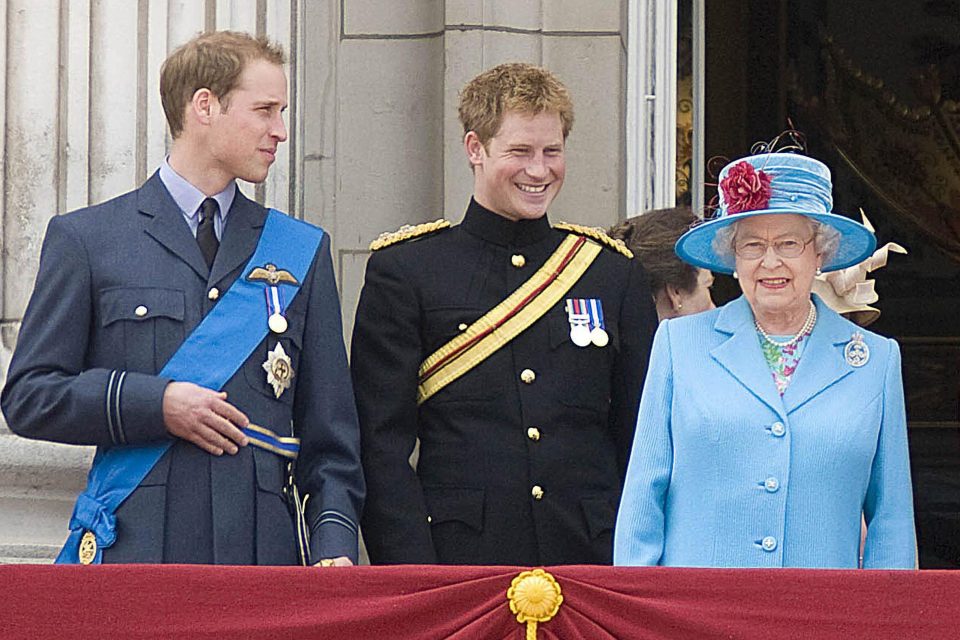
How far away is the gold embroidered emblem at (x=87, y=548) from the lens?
382cm

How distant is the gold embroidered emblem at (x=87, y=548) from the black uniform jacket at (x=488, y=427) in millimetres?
532

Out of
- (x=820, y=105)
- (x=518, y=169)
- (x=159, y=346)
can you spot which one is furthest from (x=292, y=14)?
(x=820, y=105)

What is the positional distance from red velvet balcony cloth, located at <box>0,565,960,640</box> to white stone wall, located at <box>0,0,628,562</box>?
68.9 inches

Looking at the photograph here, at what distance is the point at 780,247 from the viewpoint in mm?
3797

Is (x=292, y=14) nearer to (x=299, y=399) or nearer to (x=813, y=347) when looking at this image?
(x=299, y=399)

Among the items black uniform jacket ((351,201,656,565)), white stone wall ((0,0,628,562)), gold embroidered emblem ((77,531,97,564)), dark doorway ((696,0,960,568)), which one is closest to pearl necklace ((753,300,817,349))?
black uniform jacket ((351,201,656,565))

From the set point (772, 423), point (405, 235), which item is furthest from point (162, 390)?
point (772, 423)

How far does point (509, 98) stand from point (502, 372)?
1.76 feet

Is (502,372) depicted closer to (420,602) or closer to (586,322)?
(586,322)

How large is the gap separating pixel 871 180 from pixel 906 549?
640cm

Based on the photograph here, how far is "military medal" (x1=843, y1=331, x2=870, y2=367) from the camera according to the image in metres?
3.78

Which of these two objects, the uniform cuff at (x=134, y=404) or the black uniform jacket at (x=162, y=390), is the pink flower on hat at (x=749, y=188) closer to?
the black uniform jacket at (x=162, y=390)

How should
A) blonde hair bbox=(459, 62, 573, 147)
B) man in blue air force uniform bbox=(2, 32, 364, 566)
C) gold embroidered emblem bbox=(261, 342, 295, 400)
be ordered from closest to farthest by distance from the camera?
man in blue air force uniform bbox=(2, 32, 364, 566)
gold embroidered emblem bbox=(261, 342, 295, 400)
blonde hair bbox=(459, 62, 573, 147)

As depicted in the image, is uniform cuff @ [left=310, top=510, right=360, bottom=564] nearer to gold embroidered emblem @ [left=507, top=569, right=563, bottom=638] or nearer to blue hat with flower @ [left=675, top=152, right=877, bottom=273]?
gold embroidered emblem @ [left=507, top=569, right=563, bottom=638]
